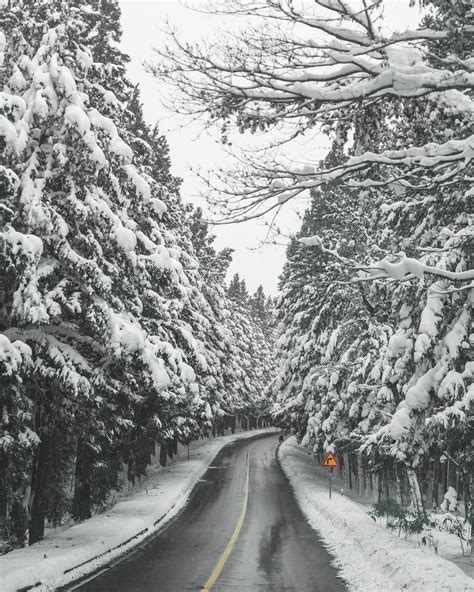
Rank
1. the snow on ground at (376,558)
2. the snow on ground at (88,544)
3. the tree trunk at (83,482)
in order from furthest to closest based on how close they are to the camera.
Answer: the tree trunk at (83,482) → the snow on ground at (88,544) → the snow on ground at (376,558)

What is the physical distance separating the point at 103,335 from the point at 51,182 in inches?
143

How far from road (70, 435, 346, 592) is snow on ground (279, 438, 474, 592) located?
15.7 inches

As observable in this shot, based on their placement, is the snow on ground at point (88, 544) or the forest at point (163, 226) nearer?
the forest at point (163, 226)

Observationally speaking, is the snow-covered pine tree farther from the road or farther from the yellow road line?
the yellow road line

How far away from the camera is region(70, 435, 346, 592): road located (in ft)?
34.2

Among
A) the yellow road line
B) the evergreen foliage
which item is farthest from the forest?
the yellow road line

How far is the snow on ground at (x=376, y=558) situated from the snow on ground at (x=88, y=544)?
15.7 feet

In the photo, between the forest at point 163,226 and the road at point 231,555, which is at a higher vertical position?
the forest at point 163,226

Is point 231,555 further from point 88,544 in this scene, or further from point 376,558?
point 376,558

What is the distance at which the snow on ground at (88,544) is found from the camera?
380 inches

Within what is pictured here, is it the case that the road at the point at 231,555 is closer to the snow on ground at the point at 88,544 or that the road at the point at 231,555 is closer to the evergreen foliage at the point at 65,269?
the snow on ground at the point at 88,544

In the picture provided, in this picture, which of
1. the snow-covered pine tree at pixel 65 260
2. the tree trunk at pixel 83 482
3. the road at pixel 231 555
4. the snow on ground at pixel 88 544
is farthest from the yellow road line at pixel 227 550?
the tree trunk at pixel 83 482

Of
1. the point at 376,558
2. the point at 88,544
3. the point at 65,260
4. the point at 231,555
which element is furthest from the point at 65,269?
the point at 376,558

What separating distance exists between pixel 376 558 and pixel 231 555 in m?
3.36
